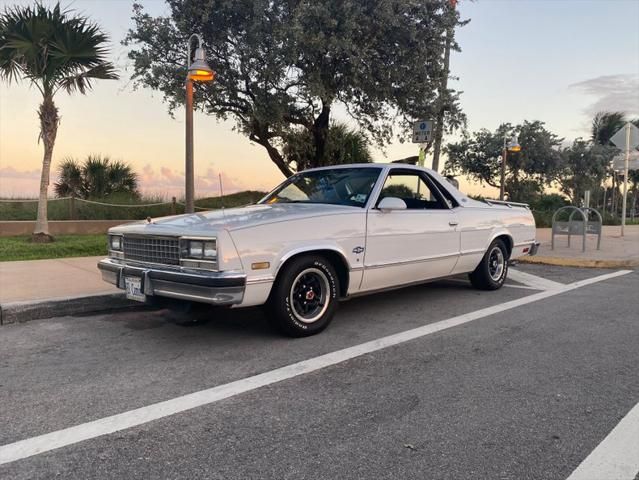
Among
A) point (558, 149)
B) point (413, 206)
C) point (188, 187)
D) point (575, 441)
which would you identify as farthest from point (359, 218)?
point (558, 149)

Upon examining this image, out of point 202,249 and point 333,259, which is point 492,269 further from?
point 202,249

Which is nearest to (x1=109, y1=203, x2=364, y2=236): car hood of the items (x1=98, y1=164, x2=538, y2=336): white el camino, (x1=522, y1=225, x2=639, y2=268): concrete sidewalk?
(x1=98, y1=164, x2=538, y2=336): white el camino

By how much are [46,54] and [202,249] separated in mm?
8825

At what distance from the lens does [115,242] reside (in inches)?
195

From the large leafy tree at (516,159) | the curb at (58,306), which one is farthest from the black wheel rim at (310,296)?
the large leafy tree at (516,159)

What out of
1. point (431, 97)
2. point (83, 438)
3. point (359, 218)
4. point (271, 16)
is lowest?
point (83, 438)

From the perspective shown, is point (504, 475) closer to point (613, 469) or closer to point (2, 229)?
point (613, 469)

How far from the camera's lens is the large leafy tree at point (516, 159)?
29781 mm

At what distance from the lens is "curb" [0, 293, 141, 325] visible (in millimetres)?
5133

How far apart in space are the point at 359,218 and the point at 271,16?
777cm

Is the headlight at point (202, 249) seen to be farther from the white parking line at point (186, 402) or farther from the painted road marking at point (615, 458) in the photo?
the painted road marking at point (615, 458)

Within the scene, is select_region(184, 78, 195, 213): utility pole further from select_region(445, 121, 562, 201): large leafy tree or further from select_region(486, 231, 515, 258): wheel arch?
select_region(445, 121, 562, 201): large leafy tree

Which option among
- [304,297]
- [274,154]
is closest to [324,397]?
[304,297]

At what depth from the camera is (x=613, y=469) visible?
2.38m
